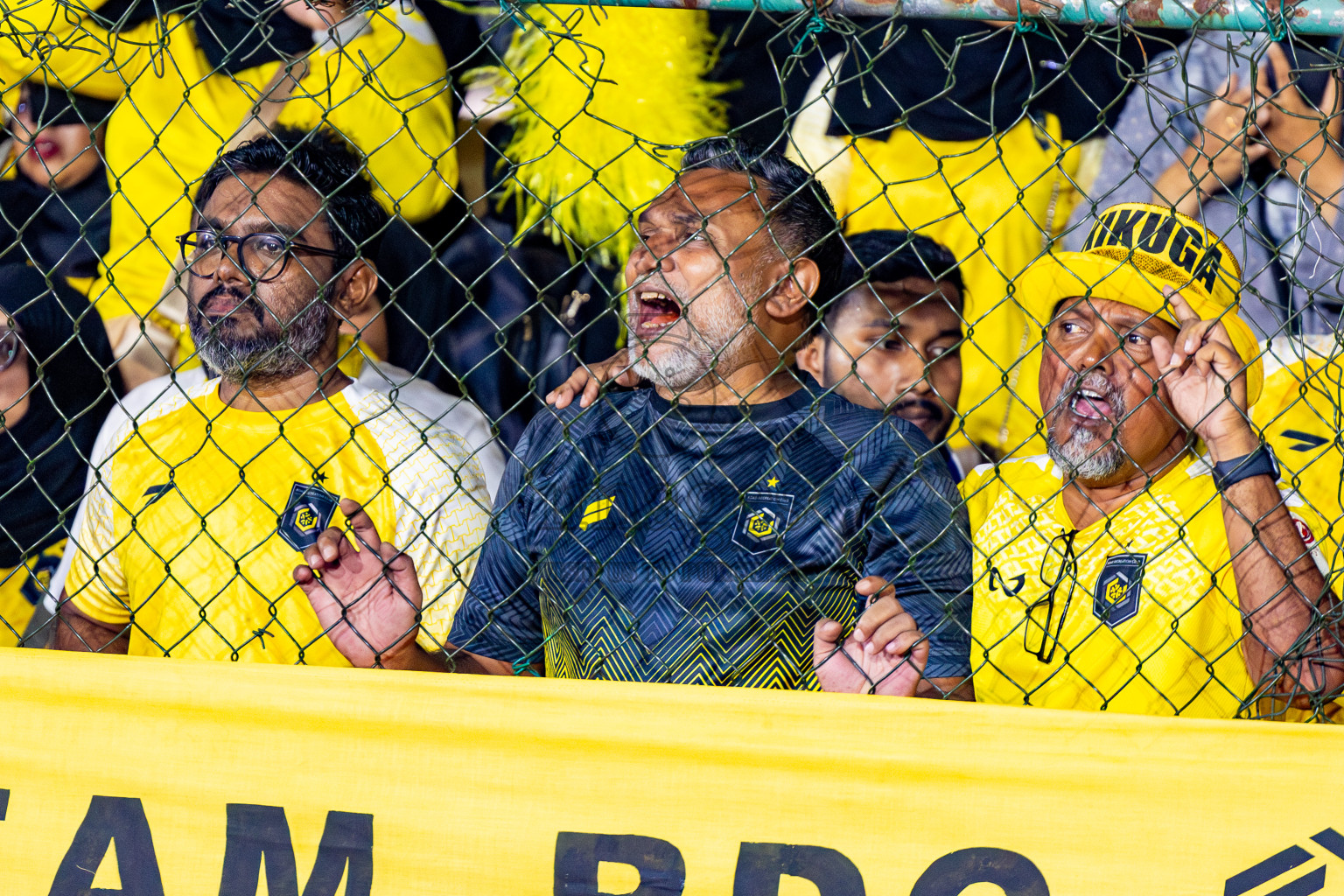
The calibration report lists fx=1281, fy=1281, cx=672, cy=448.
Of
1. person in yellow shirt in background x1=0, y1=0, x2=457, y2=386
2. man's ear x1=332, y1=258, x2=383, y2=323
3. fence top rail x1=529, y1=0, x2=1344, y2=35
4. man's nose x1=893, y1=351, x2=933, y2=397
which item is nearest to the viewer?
fence top rail x1=529, y1=0, x2=1344, y2=35

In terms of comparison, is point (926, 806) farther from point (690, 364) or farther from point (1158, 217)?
point (1158, 217)

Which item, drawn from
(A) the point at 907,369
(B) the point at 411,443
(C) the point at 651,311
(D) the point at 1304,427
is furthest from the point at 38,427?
(D) the point at 1304,427

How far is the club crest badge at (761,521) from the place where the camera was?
2266mm

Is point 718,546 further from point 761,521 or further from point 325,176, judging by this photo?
point 325,176

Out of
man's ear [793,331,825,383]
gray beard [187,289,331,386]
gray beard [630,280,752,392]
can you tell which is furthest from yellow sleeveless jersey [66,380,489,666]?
man's ear [793,331,825,383]

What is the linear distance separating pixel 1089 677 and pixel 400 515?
136 centimetres

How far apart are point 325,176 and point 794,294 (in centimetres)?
120

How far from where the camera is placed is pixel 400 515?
8.50 ft

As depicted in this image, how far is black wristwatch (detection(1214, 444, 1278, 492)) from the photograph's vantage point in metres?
2.15

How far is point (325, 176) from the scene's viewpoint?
3.09 m

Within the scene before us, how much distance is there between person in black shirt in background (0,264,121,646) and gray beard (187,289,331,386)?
0.61 meters

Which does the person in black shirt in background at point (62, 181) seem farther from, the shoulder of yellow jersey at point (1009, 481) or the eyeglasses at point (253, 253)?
the shoulder of yellow jersey at point (1009, 481)

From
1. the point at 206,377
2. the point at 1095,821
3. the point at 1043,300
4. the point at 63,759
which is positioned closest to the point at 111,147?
the point at 206,377

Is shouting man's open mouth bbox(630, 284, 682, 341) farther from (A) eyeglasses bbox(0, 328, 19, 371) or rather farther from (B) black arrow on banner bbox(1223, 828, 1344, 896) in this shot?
(A) eyeglasses bbox(0, 328, 19, 371)
